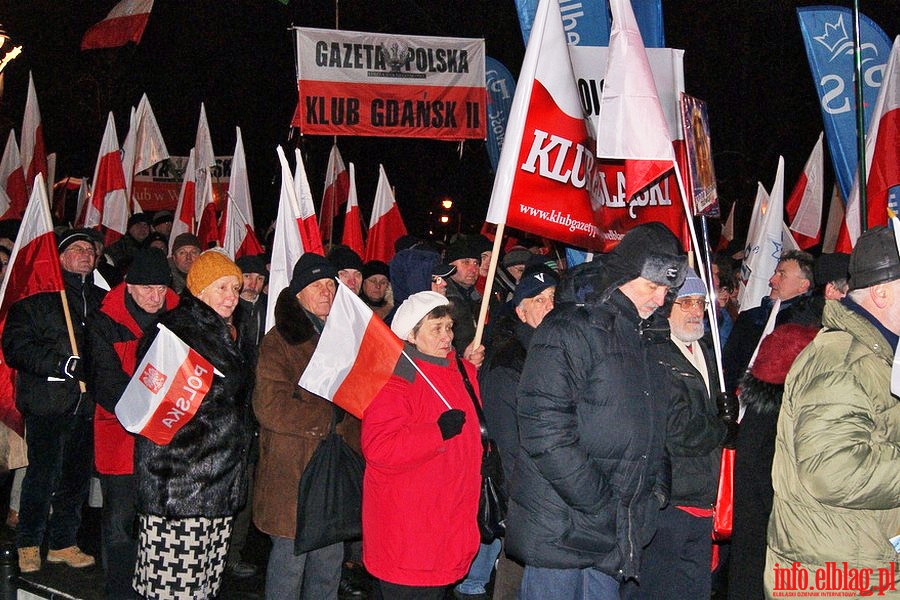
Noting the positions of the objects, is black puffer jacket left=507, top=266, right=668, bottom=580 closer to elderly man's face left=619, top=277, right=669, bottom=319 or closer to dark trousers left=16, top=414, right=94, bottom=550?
elderly man's face left=619, top=277, right=669, bottom=319

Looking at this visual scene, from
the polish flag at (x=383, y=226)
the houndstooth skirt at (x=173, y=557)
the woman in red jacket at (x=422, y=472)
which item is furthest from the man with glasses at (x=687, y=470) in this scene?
the polish flag at (x=383, y=226)

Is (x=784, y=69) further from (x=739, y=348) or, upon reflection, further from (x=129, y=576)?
(x=129, y=576)

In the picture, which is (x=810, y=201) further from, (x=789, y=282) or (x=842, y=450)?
(x=842, y=450)

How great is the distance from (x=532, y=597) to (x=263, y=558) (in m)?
3.50

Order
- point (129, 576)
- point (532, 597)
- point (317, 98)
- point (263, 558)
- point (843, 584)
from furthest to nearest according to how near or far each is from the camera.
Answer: point (317, 98) < point (263, 558) < point (129, 576) < point (532, 597) < point (843, 584)

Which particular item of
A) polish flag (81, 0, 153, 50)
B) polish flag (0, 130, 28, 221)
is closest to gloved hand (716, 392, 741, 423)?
polish flag (0, 130, 28, 221)

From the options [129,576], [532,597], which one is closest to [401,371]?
[532,597]

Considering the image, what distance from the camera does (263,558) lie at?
7.06 m

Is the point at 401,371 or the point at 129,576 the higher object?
the point at 401,371

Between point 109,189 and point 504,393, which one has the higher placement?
point 109,189

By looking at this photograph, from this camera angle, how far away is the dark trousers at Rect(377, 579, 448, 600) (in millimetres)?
4555

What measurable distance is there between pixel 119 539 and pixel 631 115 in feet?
12.2

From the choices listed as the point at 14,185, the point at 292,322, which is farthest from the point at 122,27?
the point at 292,322

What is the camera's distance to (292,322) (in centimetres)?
530
